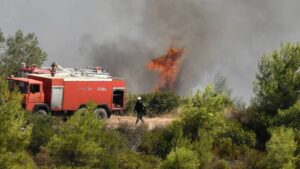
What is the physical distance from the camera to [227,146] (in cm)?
3105

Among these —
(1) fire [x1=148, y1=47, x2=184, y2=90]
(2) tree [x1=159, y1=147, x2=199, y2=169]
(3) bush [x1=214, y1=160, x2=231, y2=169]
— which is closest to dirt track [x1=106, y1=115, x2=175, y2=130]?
(3) bush [x1=214, y1=160, x2=231, y2=169]

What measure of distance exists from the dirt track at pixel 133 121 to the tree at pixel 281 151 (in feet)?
21.0

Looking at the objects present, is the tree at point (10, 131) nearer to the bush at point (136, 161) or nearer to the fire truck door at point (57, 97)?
the bush at point (136, 161)

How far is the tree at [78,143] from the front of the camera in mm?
25422

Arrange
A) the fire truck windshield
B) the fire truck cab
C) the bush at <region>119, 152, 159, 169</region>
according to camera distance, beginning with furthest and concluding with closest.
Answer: the fire truck windshield, the fire truck cab, the bush at <region>119, 152, 159, 169</region>

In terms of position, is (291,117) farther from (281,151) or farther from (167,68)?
(167,68)

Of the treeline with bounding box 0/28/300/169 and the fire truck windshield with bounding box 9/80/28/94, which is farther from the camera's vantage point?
the fire truck windshield with bounding box 9/80/28/94

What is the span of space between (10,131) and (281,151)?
13.4 meters

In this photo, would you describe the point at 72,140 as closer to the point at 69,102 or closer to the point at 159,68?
the point at 69,102

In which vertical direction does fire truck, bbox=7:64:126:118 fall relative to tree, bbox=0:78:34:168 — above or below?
above

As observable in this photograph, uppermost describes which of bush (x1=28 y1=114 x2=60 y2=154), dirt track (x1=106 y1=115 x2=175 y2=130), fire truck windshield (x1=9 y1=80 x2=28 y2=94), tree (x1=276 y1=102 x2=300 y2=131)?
fire truck windshield (x1=9 y1=80 x2=28 y2=94)

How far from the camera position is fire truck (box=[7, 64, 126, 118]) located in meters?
30.7

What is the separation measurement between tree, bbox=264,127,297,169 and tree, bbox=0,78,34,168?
12465 mm

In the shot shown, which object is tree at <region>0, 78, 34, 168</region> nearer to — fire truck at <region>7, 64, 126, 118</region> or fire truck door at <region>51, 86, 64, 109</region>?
fire truck at <region>7, 64, 126, 118</region>
